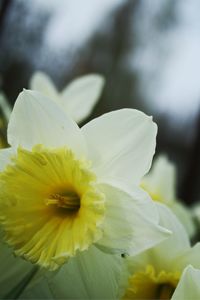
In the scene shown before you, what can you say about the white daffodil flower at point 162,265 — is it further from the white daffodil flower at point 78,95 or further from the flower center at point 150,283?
the white daffodil flower at point 78,95

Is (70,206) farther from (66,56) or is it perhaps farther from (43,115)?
(66,56)

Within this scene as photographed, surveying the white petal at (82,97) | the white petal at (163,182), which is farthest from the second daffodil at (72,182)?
the white petal at (163,182)

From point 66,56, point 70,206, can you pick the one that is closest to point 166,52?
point 66,56

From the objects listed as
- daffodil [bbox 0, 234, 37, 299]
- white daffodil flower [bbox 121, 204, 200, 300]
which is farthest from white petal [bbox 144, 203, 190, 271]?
daffodil [bbox 0, 234, 37, 299]

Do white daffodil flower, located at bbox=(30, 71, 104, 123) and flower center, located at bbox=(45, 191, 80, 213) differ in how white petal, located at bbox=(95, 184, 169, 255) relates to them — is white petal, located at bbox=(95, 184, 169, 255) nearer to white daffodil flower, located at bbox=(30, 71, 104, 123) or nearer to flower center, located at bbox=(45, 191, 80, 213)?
flower center, located at bbox=(45, 191, 80, 213)

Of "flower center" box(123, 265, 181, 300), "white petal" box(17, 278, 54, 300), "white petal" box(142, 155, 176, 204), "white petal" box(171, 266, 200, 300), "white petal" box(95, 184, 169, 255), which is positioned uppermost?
"white petal" box(95, 184, 169, 255)
